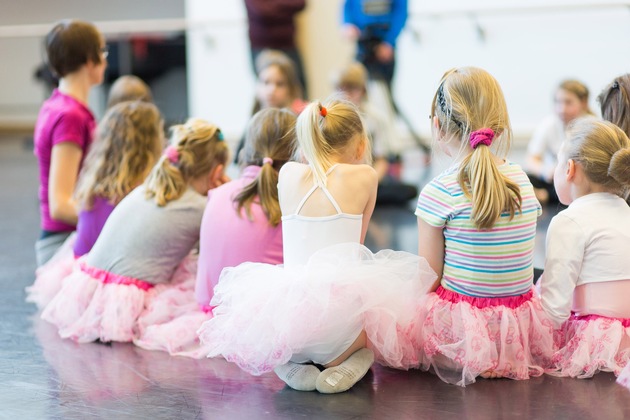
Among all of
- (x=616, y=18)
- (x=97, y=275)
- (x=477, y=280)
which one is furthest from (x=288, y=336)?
(x=616, y=18)

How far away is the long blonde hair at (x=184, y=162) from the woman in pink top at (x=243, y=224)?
0.15 m

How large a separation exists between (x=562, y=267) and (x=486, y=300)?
218mm

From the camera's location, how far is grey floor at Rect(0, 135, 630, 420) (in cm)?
194

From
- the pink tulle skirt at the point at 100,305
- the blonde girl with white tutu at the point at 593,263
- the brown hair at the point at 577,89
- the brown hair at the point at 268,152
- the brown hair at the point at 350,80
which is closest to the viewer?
the blonde girl with white tutu at the point at 593,263

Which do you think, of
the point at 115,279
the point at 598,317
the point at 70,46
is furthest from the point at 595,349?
the point at 70,46

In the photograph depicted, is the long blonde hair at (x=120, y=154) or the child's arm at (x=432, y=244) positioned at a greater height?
the long blonde hair at (x=120, y=154)

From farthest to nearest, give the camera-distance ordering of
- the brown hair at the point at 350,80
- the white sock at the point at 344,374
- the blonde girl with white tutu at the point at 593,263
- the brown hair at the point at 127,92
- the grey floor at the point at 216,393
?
the brown hair at the point at 350,80 < the brown hair at the point at 127,92 < the blonde girl with white tutu at the point at 593,263 < the white sock at the point at 344,374 < the grey floor at the point at 216,393

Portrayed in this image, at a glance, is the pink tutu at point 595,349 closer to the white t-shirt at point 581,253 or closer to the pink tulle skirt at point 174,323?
the white t-shirt at point 581,253

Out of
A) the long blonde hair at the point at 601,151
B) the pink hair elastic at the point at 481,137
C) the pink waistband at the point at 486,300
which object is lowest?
the pink waistband at the point at 486,300

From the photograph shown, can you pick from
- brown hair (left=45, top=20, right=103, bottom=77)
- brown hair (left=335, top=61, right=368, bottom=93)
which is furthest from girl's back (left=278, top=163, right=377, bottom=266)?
brown hair (left=335, top=61, right=368, bottom=93)

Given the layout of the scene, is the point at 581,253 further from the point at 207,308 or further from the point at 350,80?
the point at 350,80

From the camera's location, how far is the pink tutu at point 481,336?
6.86 feet

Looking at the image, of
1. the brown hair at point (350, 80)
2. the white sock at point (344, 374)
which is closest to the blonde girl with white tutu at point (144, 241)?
the white sock at point (344, 374)

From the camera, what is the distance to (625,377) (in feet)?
6.78
